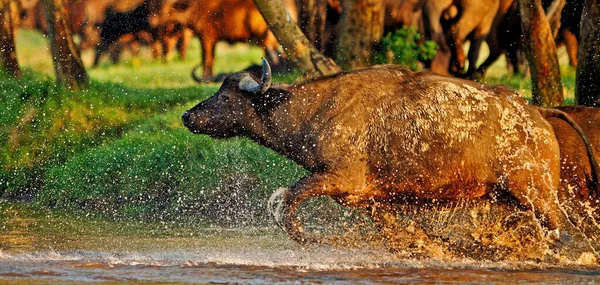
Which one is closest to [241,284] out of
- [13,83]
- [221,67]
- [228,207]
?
[228,207]

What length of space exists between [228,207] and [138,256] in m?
3.14

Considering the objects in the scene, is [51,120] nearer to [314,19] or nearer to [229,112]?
[314,19]

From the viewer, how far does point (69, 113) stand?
55.3 ft

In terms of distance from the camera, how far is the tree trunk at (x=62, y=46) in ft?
59.7

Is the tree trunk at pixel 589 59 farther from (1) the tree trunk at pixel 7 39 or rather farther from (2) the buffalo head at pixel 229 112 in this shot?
(1) the tree trunk at pixel 7 39

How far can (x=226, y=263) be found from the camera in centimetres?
1005

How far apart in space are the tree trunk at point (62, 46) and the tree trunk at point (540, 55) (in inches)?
251

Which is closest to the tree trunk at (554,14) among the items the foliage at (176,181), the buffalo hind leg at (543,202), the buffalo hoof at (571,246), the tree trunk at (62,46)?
the foliage at (176,181)

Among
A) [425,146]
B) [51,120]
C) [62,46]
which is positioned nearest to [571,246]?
[425,146]

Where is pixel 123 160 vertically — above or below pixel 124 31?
below

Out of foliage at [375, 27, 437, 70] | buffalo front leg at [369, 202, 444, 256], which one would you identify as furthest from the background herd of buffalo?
buffalo front leg at [369, 202, 444, 256]

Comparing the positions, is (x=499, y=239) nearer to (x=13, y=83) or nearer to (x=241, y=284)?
(x=241, y=284)

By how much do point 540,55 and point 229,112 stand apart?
5418mm

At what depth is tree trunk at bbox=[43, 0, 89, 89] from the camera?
18.2 m
